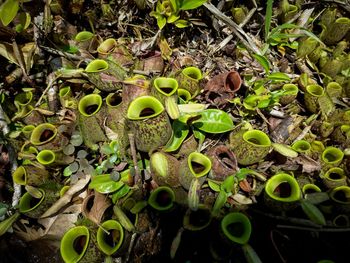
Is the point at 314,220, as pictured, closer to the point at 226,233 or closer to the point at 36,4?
the point at 226,233

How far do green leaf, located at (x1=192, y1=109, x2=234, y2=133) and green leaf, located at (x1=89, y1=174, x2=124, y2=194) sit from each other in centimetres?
67

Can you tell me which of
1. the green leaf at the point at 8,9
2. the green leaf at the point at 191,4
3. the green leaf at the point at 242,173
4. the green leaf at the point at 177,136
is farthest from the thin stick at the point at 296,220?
the green leaf at the point at 8,9

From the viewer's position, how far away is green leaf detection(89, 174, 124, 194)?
75.4 inches

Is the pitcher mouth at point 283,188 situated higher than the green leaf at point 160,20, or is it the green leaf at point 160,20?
the green leaf at point 160,20

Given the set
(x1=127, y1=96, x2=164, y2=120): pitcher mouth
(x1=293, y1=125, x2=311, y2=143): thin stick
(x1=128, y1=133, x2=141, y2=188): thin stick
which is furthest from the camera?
(x1=293, y1=125, x2=311, y2=143): thin stick

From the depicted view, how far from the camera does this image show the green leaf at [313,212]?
5.65 ft

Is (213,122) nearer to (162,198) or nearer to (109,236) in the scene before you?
(162,198)

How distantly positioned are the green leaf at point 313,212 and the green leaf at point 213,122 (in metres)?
0.65

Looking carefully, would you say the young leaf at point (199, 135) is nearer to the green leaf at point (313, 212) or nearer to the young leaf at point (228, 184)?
the young leaf at point (228, 184)

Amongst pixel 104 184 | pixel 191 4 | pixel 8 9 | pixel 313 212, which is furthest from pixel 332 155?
pixel 8 9

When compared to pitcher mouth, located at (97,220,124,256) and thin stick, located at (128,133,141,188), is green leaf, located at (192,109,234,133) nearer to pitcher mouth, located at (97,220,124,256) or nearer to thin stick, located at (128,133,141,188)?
thin stick, located at (128,133,141,188)

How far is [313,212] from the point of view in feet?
5.64

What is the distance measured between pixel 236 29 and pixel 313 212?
4.98ft

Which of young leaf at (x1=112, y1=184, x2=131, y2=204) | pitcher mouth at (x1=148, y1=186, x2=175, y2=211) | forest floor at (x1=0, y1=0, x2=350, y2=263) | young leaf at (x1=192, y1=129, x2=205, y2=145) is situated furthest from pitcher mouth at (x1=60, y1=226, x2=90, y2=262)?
young leaf at (x1=192, y1=129, x2=205, y2=145)
